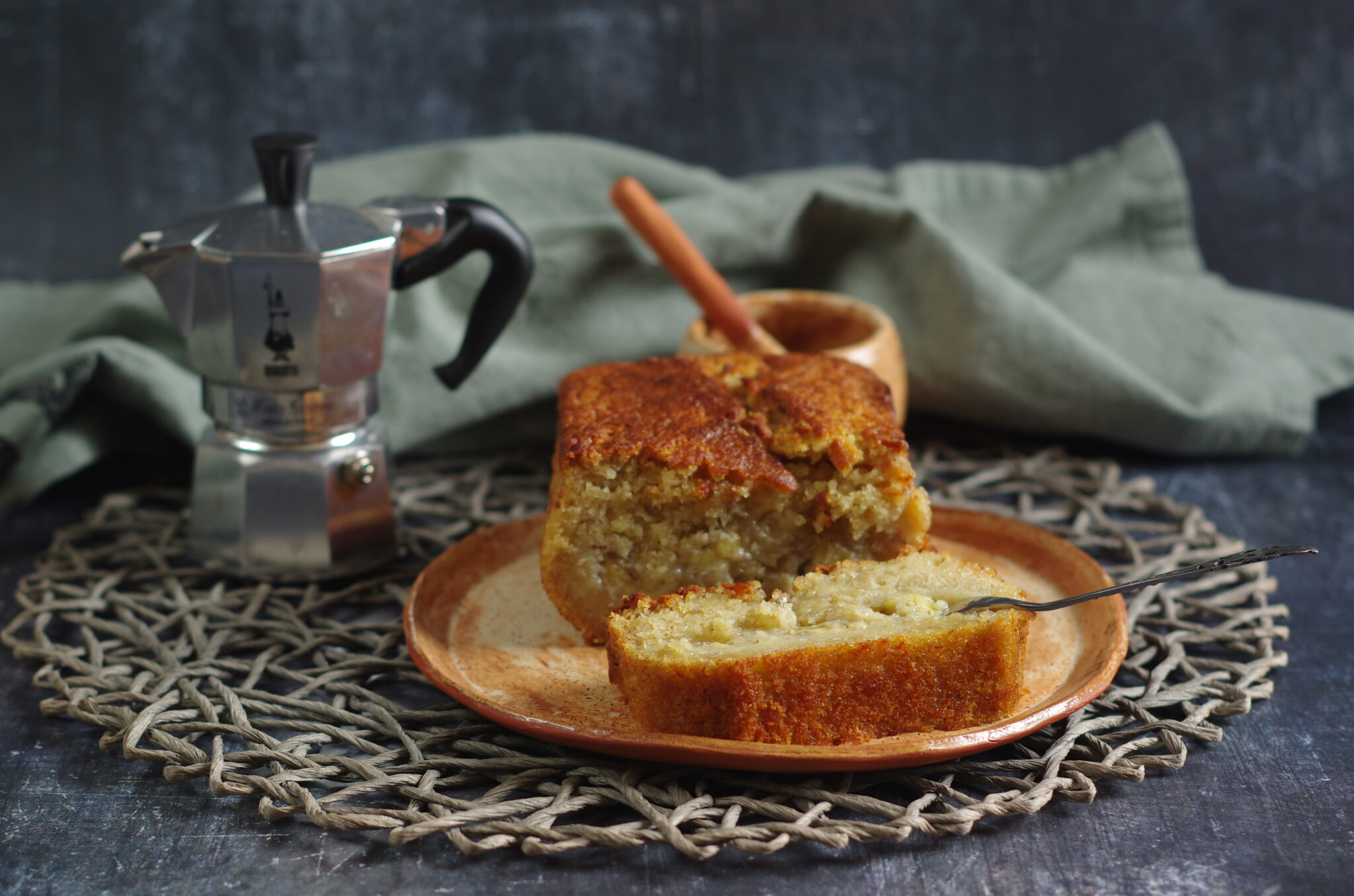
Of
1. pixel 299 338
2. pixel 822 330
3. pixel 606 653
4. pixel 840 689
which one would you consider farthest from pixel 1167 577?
pixel 299 338

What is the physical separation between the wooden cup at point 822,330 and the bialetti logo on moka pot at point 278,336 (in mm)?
1096

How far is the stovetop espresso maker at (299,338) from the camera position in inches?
105

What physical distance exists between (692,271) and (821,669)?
5.19 feet

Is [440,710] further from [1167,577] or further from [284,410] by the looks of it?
[1167,577]

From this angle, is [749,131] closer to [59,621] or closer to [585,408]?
[585,408]

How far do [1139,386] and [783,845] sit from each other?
217 centimetres

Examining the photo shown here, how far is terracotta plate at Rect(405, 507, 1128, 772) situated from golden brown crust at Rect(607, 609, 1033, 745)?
0.05 meters

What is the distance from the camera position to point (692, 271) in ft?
11.3

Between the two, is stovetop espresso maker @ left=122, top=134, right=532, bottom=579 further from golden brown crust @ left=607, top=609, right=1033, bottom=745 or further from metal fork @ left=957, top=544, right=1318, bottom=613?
metal fork @ left=957, top=544, right=1318, bottom=613

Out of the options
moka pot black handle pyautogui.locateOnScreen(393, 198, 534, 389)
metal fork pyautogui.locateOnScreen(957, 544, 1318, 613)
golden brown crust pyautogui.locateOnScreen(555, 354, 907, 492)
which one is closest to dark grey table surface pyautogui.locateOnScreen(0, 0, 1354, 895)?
golden brown crust pyautogui.locateOnScreen(555, 354, 907, 492)

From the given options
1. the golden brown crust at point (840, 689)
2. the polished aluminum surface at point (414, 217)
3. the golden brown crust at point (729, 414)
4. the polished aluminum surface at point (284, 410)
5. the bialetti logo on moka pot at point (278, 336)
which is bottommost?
the golden brown crust at point (840, 689)

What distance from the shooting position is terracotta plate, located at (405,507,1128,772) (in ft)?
6.68

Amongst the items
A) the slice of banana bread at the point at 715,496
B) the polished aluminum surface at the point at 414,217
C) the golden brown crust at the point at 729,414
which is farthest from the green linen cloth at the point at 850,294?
the slice of banana bread at the point at 715,496

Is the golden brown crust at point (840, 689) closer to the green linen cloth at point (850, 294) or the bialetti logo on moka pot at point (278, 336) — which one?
the bialetti logo on moka pot at point (278, 336)
